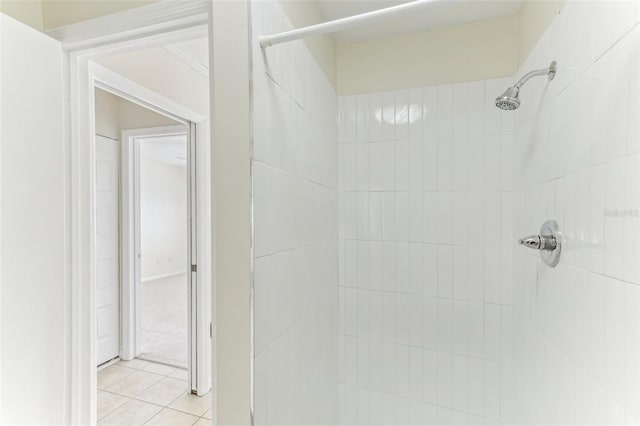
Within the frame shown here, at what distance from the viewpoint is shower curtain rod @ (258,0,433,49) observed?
0.85 m

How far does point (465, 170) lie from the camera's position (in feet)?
5.35

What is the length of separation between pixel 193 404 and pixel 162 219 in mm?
4943

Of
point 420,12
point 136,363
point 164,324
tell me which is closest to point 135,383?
point 136,363

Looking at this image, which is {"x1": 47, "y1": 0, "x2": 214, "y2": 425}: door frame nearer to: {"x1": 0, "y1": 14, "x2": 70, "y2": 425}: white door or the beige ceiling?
{"x1": 0, "y1": 14, "x2": 70, "y2": 425}: white door

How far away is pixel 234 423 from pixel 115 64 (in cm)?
192

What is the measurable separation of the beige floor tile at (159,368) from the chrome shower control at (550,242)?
Answer: 279cm

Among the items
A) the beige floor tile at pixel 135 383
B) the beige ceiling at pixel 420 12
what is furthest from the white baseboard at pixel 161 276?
the beige ceiling at pixel 420 12

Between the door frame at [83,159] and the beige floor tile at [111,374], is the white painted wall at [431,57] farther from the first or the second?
the beige floor tile at [111,374]

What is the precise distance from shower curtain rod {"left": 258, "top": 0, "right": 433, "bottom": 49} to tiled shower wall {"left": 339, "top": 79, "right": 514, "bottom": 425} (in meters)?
0.87

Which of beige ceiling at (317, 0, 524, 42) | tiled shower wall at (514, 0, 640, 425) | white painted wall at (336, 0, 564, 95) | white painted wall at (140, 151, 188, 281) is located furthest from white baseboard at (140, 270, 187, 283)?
tiled shower wall at (514, 0, 640, 425)

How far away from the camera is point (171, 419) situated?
2057 millimetres

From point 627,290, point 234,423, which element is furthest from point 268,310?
point 627,290

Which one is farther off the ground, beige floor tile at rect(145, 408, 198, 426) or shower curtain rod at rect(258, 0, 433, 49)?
shower curtain rod at rect(258, 0, 433, 49)

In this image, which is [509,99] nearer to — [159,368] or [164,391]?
[164,391]
